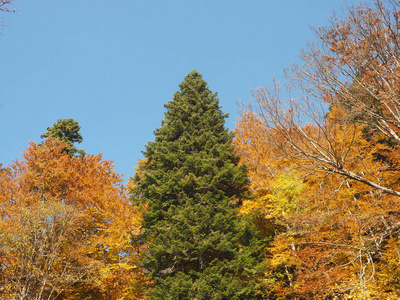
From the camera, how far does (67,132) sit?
88.2 feet

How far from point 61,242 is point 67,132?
602 inches

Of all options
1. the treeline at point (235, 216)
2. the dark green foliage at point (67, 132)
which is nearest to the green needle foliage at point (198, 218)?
the treeline at point (235, 216)

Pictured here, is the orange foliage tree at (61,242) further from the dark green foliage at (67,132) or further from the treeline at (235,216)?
the dark green foliage at (67,132)

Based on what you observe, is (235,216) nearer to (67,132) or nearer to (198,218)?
(198,218)

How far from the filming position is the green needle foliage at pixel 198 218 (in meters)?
9.95

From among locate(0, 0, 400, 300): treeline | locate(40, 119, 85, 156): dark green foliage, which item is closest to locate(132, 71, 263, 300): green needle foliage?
locate(0, 0, 400, 300): treeline

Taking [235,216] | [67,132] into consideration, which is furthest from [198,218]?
[67,132]

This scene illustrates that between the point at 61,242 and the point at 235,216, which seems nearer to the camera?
the point at 235,216

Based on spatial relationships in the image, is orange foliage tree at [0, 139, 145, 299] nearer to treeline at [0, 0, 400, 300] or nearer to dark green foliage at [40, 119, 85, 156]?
treeline at [0, 0, 400, 300]

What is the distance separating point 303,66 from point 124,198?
12711 mm

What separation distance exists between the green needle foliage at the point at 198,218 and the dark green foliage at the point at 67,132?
14.3 metres

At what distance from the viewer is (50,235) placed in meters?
13.4

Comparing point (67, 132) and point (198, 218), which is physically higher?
point (67, 132)

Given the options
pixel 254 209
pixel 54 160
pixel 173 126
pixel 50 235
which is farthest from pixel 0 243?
pixel 254 209
